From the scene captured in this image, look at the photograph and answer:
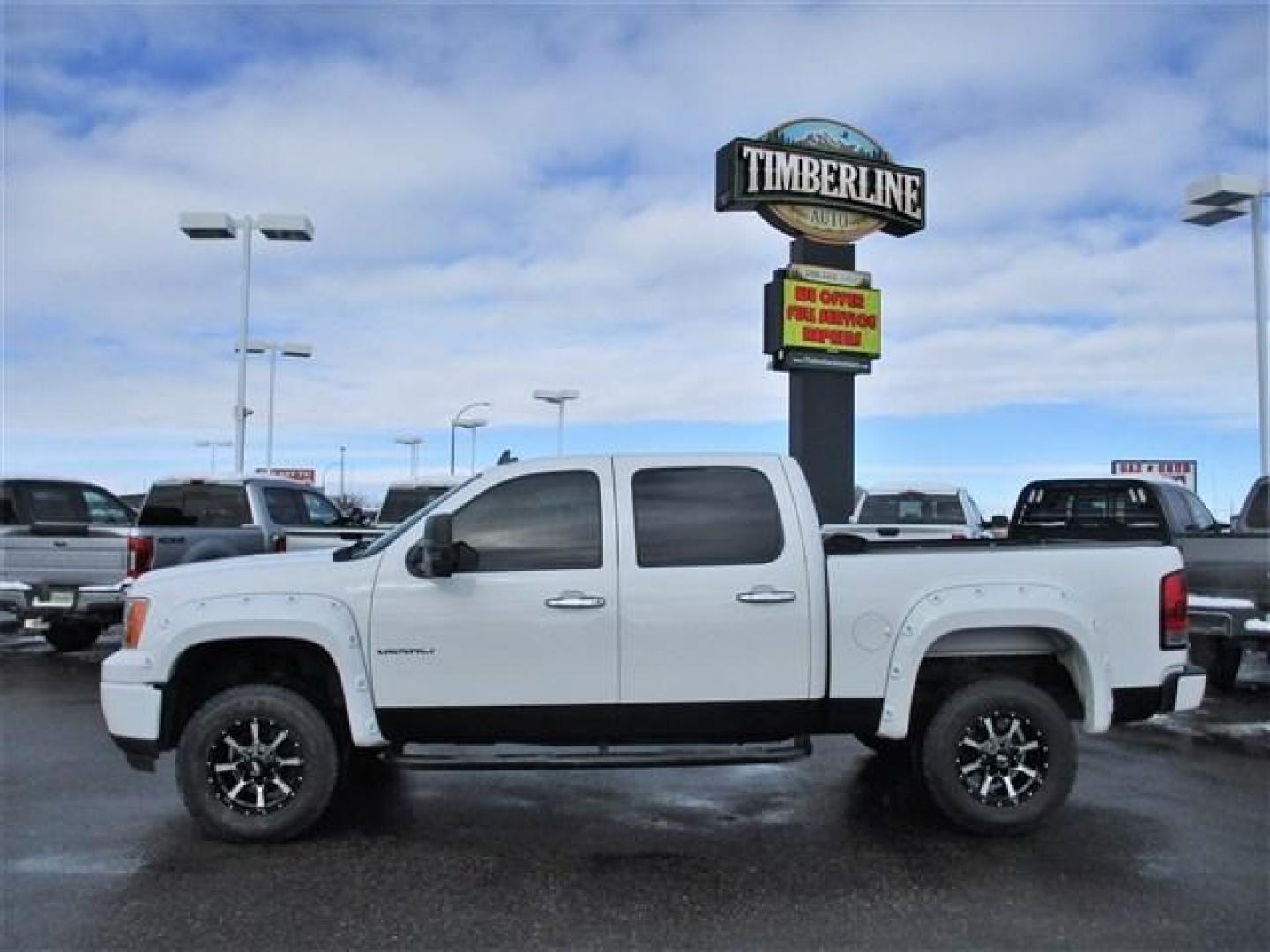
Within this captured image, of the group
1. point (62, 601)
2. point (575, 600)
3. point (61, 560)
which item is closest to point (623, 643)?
point (575, 600)

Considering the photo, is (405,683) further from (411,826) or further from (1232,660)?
(1232,660)

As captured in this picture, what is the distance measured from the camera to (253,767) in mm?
5512

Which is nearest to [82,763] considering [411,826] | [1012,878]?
[411,826]

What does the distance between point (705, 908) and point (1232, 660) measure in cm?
788

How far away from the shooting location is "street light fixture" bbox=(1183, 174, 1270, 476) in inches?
785

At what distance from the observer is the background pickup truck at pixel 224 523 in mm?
11125

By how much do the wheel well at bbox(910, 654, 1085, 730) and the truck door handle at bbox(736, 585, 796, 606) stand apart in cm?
96

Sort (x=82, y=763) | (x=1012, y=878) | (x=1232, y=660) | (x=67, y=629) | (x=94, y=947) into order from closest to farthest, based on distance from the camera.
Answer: (x=94, y=947) → (x=1012, y=878) → (x=82, y=763) → (x=1232, y=660) → (x=67, y=629)

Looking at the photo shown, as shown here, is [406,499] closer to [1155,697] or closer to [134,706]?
[134,706]

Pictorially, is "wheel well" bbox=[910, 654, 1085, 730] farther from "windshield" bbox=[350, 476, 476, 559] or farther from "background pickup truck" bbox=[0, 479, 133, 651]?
"background pickup truck" bbox=[0, 479, 133, 651]

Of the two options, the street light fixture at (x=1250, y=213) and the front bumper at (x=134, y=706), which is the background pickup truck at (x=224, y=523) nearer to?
the front bumper at (x=134, y=706)

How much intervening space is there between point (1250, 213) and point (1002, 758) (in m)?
19.2

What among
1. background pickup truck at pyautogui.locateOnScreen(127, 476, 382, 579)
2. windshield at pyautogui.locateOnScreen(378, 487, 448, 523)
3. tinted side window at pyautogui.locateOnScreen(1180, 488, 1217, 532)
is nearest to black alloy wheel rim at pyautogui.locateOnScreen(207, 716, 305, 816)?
background pickup truck at pyautogui.locateOnScreen(127, 476, 382, 579)

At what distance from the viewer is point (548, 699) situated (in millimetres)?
5469
